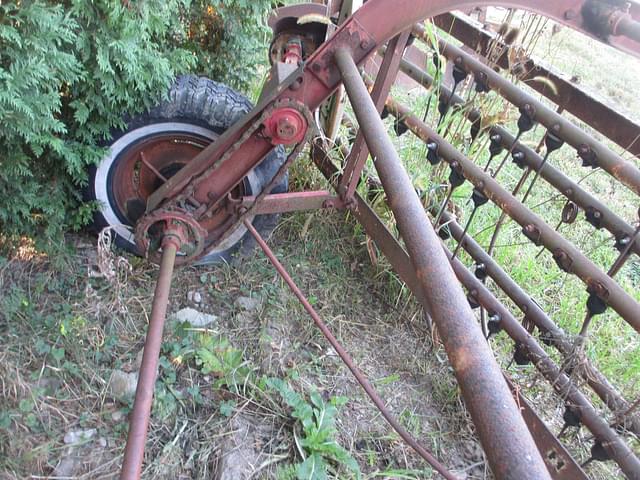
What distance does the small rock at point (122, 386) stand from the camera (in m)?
1.97

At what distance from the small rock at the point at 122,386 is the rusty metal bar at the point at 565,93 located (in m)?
Answer: 2.15

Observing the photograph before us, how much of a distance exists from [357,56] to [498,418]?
146 cm

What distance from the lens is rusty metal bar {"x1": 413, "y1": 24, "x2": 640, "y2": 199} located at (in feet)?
5.81

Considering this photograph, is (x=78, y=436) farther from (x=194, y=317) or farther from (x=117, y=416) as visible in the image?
(x=194, y=317)

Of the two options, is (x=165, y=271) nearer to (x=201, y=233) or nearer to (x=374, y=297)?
(x=201, y=233)

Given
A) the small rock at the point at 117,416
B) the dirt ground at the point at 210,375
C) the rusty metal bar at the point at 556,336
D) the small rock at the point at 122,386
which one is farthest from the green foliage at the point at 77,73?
the rusty metal bar at the point at 556,336

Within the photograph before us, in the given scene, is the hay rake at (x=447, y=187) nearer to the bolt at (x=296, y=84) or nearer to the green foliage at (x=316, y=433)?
the bolt at (x=296, y=84)

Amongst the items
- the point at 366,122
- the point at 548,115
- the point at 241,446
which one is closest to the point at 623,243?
the point at 548,115

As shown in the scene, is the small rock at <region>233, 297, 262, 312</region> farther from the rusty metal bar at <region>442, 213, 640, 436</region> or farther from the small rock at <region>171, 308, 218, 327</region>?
the rusty metal bar at <region>442, 213, 640, 436</region>

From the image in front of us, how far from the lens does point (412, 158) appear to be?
9.87 ft

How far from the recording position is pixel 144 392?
1199 mm

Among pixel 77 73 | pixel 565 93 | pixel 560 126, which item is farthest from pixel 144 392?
pixel 565 93

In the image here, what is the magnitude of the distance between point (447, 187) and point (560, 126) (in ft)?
2.75

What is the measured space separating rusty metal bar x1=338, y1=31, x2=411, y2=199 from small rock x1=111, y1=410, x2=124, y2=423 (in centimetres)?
129
